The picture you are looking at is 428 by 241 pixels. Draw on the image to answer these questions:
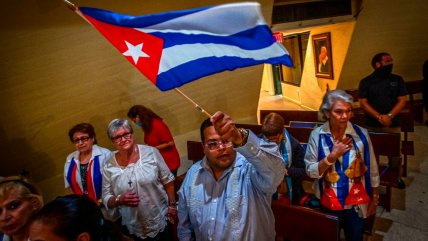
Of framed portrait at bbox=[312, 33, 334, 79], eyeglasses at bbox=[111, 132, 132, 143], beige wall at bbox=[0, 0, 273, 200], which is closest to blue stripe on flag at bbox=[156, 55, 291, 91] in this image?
eyeglasses at bbox=[111, 132, 132, 143]

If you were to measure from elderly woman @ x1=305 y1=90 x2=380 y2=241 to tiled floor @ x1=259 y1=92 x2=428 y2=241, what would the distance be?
1.21 meters

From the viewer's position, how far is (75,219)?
1.22 metres

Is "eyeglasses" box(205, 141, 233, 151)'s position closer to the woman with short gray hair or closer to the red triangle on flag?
the red triangle on flag

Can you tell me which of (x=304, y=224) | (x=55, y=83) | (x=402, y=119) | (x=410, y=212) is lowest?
(x=410, y=212)

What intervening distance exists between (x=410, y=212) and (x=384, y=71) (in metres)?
1.74

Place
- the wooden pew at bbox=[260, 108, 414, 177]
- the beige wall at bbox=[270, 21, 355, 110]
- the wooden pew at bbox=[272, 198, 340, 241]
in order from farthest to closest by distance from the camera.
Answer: the beige wall at bbox=[270, 21, 355, 110]
the wooden pew at bbox=[260, 108, 414, 177]
the wooden pew at bbox=[272, 198, 340, 241]

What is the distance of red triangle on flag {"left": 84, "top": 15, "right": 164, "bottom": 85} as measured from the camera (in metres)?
1.69

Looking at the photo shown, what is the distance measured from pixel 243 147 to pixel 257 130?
3.21 metres

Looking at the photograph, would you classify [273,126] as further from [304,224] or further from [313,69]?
[313,69]

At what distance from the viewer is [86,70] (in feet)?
12.5

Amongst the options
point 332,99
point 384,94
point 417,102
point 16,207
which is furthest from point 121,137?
point 417,102

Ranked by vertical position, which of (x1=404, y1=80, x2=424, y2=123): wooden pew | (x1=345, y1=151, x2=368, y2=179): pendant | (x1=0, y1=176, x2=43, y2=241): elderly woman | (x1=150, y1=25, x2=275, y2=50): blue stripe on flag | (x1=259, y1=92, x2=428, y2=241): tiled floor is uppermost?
(x1=150, y1=25, x2=275, y2=50): blue stripe on flag

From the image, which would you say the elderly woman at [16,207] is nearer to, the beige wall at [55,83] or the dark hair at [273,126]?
the dark hair at [273,126]

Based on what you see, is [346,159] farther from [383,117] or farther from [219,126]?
[383,117]
